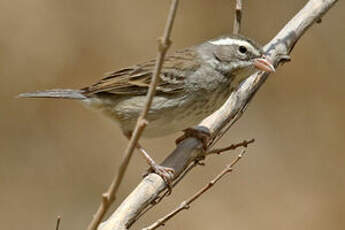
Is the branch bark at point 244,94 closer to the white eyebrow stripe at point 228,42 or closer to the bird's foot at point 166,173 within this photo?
the bird's foot at point 166,173

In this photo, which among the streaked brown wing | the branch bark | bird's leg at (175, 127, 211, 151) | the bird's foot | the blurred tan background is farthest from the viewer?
the blurred tan background

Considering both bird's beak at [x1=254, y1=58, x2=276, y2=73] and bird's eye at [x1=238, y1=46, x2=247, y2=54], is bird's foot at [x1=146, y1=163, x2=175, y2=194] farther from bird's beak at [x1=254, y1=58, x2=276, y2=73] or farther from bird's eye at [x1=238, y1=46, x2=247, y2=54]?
bird's eye at [x1=238, y1=46, x2=247, y2=54]

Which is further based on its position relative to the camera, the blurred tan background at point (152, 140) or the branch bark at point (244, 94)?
the blurred tan background at point (152, 140)

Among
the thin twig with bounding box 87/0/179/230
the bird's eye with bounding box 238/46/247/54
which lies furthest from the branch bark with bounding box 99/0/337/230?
the thin twig with bounding box 87/0/179/230

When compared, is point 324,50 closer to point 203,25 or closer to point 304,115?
point 304,115

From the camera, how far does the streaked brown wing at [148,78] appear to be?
4.76 metres

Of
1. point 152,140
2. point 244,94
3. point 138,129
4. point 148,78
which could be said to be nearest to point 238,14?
point 244,94

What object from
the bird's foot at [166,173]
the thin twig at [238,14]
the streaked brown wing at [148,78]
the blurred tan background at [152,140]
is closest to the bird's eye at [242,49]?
the thin twig at [238,14]

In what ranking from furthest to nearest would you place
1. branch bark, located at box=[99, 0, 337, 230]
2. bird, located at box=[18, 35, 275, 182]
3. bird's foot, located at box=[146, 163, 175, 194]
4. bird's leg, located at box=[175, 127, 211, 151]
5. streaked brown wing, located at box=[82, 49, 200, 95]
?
streaked brown wing, located at box=[82, 49, 200, 95] → bird, located at box=[18, 35, 275, 182] → bird's leg, located at box=[175, 127, 211, 151] → branch bark, located at box=[99, 0, 337, 230] → bird's foot, located at box=[146, 163, 175, 194]

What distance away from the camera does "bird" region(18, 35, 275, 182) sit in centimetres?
463

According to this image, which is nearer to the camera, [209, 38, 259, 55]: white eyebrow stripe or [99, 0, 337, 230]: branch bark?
[99, 0, 337, 230]: branch bark

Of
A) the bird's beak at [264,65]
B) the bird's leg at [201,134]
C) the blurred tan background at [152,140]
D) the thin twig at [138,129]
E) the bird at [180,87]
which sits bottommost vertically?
the thin twig at [138,129]

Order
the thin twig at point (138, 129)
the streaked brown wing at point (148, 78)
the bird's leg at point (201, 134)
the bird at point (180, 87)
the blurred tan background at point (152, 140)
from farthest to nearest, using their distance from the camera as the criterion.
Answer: the blurred tan background at point (152, 140) < the streaked brown wing at point (148, 78) < the bird at point (180, 87) < the bird's leg at point (201, 134) < the thin twig at point (138, 129)

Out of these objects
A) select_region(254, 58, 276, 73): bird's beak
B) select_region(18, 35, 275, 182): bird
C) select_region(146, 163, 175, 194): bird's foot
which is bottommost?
select_region(146, 163, 175, 194): bird's foot
